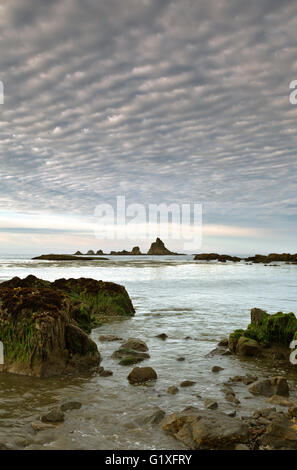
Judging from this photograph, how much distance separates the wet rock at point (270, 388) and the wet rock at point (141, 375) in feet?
6.27

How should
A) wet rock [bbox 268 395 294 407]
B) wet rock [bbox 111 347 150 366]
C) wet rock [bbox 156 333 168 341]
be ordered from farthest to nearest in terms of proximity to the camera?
wet rock [bbox 156 333 168 341], wet rock [bbox 111 347 150 366], wet rock [bbox 268 395 294 407]

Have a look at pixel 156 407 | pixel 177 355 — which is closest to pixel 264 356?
pixel 177 355

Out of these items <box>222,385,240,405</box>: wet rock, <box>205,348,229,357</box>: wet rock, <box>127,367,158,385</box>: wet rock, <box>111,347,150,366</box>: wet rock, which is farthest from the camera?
<box>205,348,229,357</box>: wet rock

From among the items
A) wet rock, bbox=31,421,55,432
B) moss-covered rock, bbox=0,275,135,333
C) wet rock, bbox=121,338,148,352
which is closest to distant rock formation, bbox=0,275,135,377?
wet rock, bbox=121,338,148,352

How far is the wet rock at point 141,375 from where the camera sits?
21.9ft

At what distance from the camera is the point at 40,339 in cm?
729

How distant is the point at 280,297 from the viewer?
70.1 feet

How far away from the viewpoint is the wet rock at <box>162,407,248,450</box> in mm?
4305

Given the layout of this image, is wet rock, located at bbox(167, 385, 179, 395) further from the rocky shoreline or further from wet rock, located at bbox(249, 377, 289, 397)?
wet rock, located at bbox(249, 377, 289, 397)

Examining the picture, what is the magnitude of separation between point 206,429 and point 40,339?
4.21 meters

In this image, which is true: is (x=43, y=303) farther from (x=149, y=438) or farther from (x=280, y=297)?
(x=280, y=297)

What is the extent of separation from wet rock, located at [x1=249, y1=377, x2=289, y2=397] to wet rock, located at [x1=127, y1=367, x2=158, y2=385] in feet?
6.27

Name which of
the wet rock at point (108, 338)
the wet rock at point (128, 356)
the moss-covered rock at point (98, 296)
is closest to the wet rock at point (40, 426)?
the wet rock at point (128, 356)
